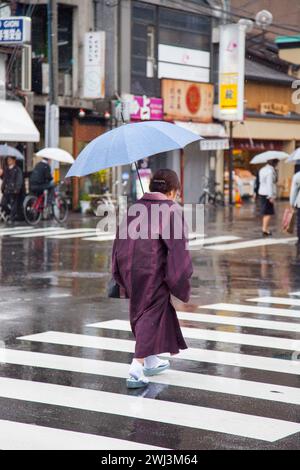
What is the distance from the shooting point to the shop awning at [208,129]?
39.2m

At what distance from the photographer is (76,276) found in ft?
49.3

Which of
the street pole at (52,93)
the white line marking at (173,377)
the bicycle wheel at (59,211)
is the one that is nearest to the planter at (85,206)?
the street pole at (52,93)

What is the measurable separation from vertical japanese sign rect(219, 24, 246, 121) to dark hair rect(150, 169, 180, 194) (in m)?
31.0

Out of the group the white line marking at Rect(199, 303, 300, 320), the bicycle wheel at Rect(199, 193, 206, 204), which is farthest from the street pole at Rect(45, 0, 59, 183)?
the white line marking at Rect(199, 303, 300, 320)

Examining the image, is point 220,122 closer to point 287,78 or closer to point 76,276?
point 287,78

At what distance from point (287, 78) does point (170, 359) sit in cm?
3799

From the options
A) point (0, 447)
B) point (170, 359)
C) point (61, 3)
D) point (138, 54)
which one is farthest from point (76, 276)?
point (138, 54)

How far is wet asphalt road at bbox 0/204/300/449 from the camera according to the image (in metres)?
6.29

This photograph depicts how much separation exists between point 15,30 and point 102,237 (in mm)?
8846

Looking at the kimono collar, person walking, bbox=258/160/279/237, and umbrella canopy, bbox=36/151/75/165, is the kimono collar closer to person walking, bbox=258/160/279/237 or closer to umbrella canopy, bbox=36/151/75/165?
person walking, bbox=258/160/279/237

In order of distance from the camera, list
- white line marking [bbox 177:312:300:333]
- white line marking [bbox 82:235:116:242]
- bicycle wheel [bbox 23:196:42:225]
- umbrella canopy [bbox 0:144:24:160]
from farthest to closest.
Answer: umbrella canopy [bbox 0:144:24:160] < bicycle wheel [bbox 23:196:42:225] < white line marking [bbox 82:235:116:242] < white line marking [bbox 177:312:300:333]

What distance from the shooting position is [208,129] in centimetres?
3991

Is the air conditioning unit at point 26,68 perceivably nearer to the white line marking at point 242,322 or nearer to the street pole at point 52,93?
the street pole at point 52,93

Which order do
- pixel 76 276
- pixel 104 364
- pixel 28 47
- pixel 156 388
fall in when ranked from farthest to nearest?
pixel 28 47
pixel 76 276
pixel 104 364
pixel 156 388
